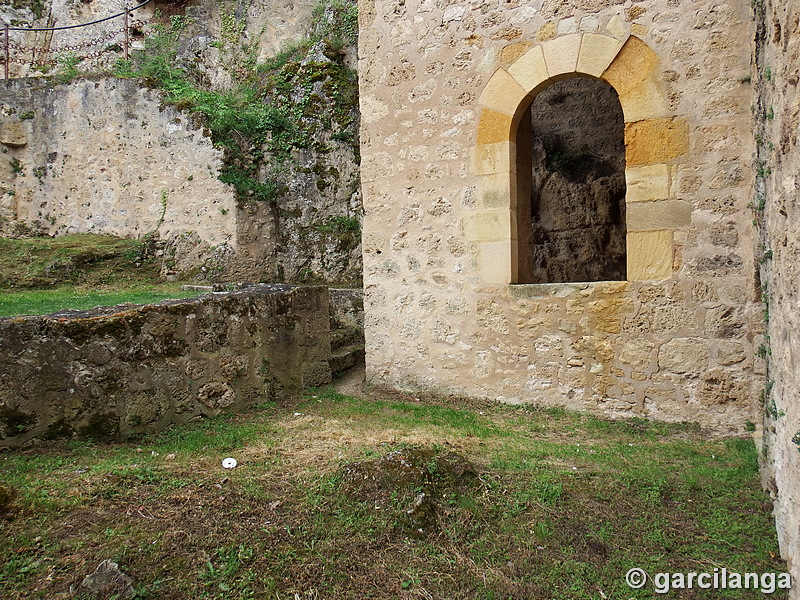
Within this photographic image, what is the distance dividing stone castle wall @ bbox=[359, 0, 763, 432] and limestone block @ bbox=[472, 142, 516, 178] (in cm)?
1

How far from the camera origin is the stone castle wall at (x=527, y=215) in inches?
152

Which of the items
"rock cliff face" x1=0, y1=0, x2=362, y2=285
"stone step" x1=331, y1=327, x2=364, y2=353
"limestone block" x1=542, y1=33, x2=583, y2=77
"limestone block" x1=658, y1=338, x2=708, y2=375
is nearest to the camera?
"limestone block" x1=658, y1=338, x2=708, y2=375

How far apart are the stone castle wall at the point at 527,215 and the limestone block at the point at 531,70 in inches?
0.5

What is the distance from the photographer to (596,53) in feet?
13.9

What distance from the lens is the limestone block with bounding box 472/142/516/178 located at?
461 cm

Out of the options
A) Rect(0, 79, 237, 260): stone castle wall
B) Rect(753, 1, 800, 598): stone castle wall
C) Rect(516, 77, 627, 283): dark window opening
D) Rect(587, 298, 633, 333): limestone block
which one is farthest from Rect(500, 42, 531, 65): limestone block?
Rect(0, 79, 237, 260): stone castle wall

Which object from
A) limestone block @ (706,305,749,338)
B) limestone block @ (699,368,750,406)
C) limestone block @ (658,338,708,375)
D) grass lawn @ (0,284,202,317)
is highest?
grass lawn @ (0,284,202,317)

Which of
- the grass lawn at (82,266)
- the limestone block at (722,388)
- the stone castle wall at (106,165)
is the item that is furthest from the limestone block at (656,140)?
the stone castle wall at (106,165)

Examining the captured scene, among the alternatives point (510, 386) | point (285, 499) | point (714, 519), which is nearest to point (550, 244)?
point (510, 386)

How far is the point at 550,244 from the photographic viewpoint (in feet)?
23.4

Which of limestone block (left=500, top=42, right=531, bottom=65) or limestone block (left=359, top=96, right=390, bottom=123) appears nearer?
limestone block (left=500, top=42, right=531, bottom=65)

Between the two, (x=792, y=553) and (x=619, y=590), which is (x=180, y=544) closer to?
(x=619, y=590)

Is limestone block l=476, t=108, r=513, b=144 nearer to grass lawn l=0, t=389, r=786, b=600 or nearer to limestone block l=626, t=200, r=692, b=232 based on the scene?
limestone block l=626, t=200, r=692, b=232

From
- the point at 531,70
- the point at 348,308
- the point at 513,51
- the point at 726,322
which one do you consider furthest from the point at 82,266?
the point at 726,322
